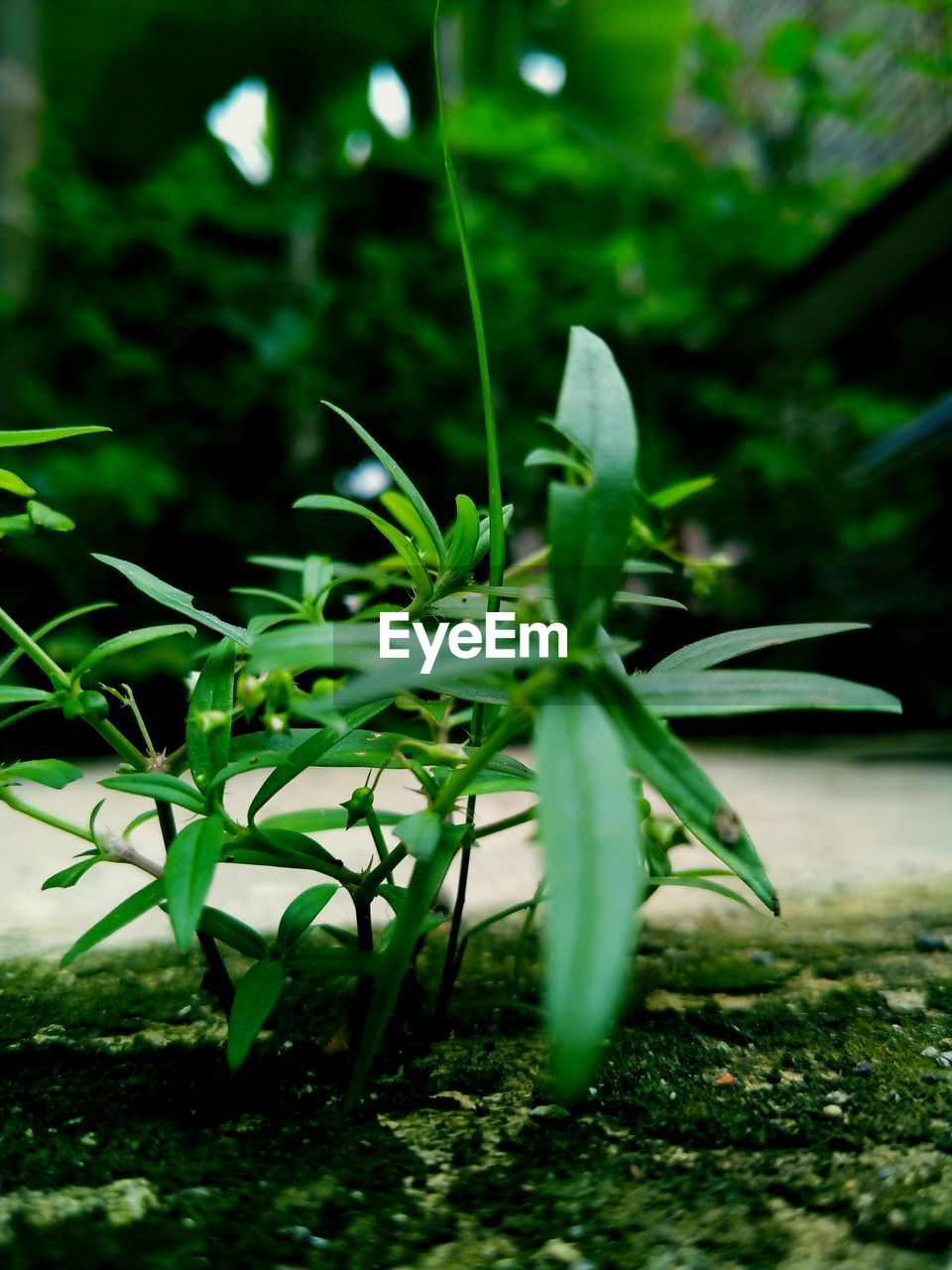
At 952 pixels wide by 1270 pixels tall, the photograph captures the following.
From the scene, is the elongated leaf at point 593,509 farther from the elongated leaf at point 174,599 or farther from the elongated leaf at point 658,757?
the elongated leaf at point 174,599

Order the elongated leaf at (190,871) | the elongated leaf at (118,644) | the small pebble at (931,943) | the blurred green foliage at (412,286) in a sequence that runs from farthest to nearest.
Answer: the blurred green foliage at (412,286), the small pebble at (931,943), the elongated leaf at (118,644), the elongated leaf at (190,871)

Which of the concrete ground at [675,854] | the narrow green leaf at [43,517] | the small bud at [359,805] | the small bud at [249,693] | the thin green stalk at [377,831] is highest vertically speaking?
the narrow green leaf at [43,517]

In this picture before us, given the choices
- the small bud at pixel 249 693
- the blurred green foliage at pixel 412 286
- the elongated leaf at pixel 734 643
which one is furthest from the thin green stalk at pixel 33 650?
the blurred green foliage at pixel 412 286

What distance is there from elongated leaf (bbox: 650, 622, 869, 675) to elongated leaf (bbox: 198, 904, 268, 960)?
0.85 feet

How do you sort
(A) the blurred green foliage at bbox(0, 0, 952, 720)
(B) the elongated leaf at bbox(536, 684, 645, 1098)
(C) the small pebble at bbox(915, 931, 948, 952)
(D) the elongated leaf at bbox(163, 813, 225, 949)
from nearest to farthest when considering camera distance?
(B) the elongated leaf at bbox(536, 684, 645, 1098)
(D) the elongated leaf at bbox(163, 813, 225, 949)
(C) the small pebble at bbox(915, 931, 948, 952)
(A) the blurred green foliage at bbox(0, 0, 952, 720)

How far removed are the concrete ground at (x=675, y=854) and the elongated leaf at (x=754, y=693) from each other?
0.18 m

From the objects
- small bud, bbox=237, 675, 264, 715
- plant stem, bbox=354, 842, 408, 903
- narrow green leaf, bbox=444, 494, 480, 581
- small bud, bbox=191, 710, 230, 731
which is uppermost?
narrow green leaf, bbox=444, 494, 480, 581

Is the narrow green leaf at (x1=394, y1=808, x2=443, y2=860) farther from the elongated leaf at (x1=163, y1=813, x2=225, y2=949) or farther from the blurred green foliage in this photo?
the blurred green foliage

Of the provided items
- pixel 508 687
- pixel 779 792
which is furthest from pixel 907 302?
pixel 508 687

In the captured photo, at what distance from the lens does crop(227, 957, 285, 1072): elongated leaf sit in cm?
42

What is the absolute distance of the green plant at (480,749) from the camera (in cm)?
32

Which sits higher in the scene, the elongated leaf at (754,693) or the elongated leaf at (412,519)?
the elongated leaf at (412,519)

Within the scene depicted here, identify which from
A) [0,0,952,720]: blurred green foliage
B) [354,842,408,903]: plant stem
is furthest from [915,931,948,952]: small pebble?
[0,0,952,720]: blurred green foliage

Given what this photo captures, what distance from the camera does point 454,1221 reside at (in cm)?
39
